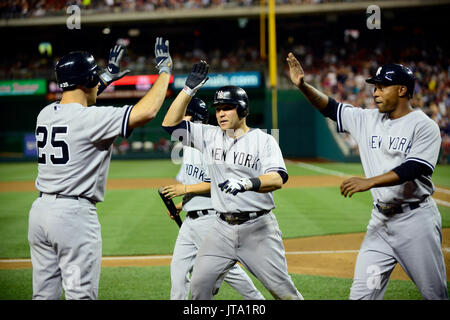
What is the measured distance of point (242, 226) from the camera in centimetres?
357

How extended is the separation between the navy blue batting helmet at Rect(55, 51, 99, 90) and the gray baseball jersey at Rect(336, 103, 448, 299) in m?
2.12

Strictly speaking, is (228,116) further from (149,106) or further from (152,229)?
(152,229)

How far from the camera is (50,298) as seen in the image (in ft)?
10.1

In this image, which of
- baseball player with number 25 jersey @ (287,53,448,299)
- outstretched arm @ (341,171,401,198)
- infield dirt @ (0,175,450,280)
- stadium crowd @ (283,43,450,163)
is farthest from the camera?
stadium crowd @ (283,43,450,163)

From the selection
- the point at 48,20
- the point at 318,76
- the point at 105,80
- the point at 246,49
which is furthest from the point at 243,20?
the point at 105,80

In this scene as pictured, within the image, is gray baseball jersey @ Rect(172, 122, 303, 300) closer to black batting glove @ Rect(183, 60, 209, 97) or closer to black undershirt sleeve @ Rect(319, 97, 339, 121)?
black batting glove @ Rect(183, 60, 209, 97)

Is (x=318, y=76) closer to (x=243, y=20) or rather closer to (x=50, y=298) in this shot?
(x=243, y=20)

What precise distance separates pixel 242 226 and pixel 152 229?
216 inches

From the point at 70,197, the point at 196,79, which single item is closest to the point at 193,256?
the point at 70,197

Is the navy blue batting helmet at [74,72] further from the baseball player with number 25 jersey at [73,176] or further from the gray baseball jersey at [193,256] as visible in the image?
the gray baseball jersey at [193,256]

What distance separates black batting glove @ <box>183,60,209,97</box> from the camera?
11.6 feet

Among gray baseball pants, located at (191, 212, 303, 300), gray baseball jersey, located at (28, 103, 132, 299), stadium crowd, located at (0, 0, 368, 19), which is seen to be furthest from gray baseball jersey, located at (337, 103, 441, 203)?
stadium crowd, located at (0, 0, 368, 19)

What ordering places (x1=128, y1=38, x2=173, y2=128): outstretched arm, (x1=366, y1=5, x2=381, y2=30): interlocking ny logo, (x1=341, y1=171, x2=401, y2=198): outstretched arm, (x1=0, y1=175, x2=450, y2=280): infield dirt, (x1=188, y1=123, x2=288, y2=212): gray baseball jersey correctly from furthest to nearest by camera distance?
1. (x1=0, y1=175, x2=450, y2=280): infield dirt
2. (x1=366, y1=5, x2=381, y2=30): interlocking ny logo
3. (x1=188, y1=123, x2=288, y2=212): gray baseball jersey
4. (x1=341, y1=171, x2=401, y2=198): outstretched arm
5. (x1=128, y1=38, x2=173, y2=128): outstretched arm

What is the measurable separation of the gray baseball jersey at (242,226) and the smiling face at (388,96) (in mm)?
851
